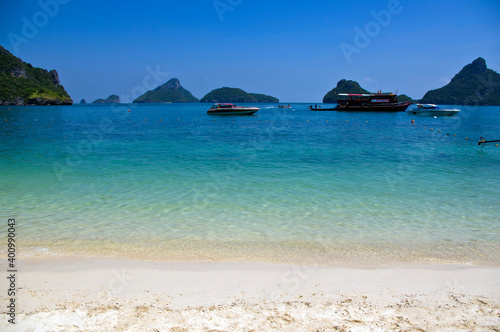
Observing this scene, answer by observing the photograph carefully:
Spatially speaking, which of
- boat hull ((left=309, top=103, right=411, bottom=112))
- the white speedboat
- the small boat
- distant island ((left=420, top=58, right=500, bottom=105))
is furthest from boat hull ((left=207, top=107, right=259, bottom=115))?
distant island ((left=420, top=58, right=500, bottom=105))

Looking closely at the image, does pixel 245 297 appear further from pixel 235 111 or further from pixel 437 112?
pixel 437 112

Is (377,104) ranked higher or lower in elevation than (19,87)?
lower

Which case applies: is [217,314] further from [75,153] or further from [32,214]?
[75,153]

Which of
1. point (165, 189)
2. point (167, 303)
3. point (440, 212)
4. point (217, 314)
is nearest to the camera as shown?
point (217, 314)

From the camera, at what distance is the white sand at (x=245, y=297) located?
4062mm

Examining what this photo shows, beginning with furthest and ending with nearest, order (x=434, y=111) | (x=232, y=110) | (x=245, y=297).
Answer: (x=434, y=111) → (x=232, y=110) → (x=245, y=297)

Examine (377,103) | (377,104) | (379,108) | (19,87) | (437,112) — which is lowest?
(437,112)

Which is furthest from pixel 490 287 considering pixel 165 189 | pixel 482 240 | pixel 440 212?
pixel 165 189

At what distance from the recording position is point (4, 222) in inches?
318

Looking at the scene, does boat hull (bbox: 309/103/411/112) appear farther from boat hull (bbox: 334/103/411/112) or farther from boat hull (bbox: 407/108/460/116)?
boat hull (bbox: 407/108/460/116)

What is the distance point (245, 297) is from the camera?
188 inches

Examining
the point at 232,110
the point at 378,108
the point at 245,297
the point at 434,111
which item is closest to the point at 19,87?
the point at 232,110

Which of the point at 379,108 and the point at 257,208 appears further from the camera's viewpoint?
the point at 379,108

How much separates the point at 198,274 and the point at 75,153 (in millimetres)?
17763
